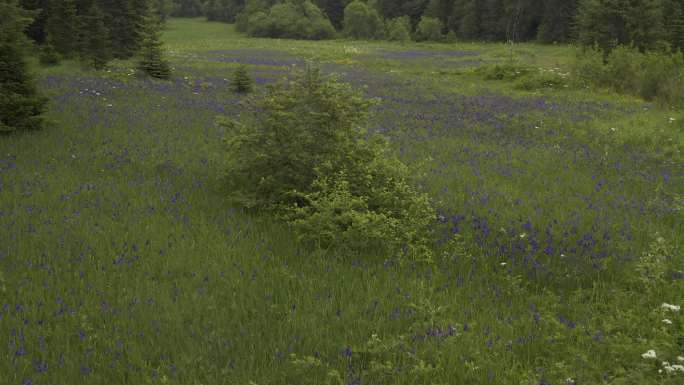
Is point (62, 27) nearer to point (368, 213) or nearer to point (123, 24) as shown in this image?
point (123, 24)

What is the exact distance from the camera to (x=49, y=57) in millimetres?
24891

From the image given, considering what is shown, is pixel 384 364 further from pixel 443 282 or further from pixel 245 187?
pixel 245 187

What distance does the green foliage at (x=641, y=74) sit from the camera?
70.8 ft

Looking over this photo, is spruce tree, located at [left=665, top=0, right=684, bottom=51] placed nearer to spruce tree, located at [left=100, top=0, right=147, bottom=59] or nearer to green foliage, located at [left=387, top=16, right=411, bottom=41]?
green foliage, located at [left=387, top=16, right=411, bottom=41]

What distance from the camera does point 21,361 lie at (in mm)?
4152

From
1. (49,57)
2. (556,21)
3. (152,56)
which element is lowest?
(49,57)

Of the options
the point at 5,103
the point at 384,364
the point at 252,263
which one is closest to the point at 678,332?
the point at 384,364

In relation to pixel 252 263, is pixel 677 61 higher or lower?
higher

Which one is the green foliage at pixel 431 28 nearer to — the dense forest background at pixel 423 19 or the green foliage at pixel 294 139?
the dense forest background at pixel 423 19

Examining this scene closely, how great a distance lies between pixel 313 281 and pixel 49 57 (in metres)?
24.3

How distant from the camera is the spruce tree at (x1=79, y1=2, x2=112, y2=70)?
25641 millimetres

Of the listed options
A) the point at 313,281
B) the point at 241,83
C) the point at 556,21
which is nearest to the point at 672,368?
the point at 313,281

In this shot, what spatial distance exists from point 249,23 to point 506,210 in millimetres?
102000

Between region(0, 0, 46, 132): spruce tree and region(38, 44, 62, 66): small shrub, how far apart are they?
14.0 meters
